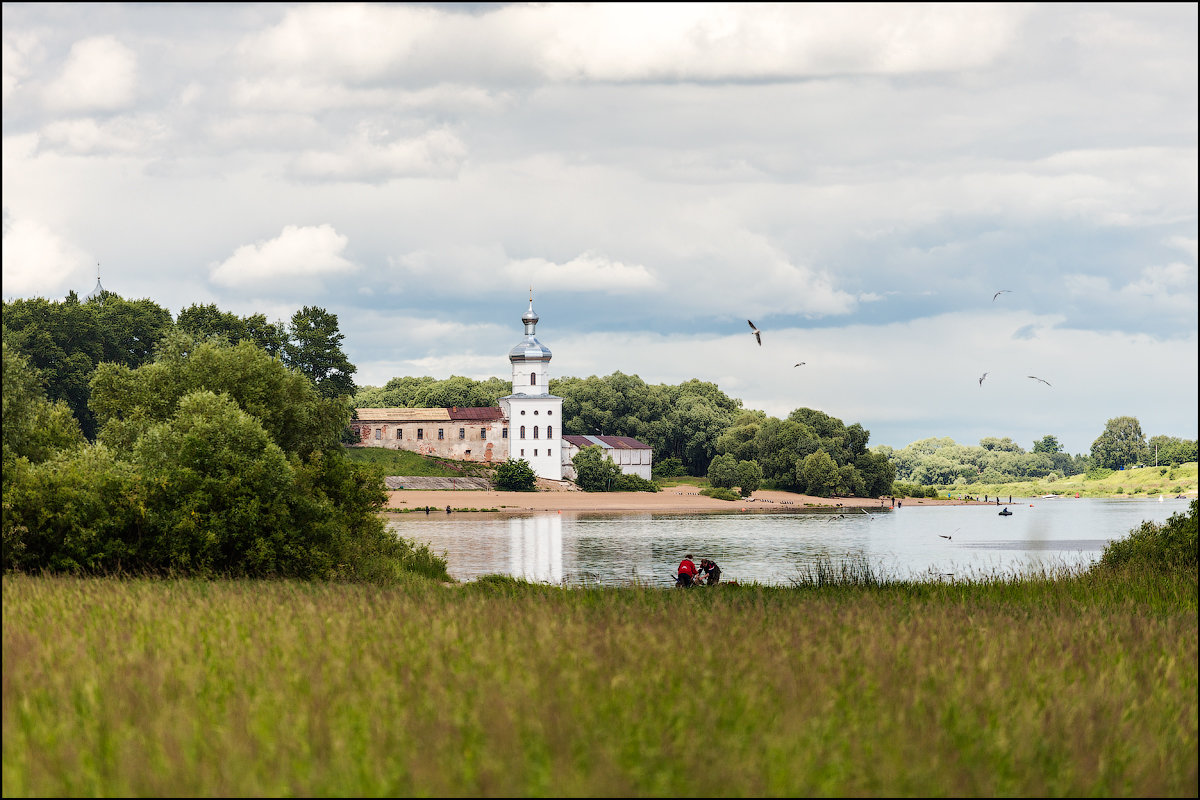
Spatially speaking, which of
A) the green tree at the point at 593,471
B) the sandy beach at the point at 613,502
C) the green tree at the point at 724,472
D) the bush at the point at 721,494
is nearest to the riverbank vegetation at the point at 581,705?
the sandy beach at the point at 613,502

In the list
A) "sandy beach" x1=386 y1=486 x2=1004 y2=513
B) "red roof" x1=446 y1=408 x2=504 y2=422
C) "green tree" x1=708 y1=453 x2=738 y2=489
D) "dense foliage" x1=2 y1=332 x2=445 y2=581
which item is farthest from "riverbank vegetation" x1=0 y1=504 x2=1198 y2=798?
"red roof" x1=446 y1=408 x2=504 y2=422

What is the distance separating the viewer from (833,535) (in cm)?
7588

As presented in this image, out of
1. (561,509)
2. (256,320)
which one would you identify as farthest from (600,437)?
(256,320)

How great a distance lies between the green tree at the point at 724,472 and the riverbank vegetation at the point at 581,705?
12807cm

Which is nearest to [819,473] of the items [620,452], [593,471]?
[620,452]

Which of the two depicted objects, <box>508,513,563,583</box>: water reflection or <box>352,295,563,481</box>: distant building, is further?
<box>352,295,563,481</box>: distant building

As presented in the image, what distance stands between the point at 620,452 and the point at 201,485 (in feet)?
423

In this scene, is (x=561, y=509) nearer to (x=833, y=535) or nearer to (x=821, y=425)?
(x=833, y=535)

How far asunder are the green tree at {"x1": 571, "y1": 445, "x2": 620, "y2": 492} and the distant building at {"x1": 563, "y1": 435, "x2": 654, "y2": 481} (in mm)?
4468

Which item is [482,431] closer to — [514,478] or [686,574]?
[514,478]

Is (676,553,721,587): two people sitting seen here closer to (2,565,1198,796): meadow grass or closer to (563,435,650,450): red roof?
(2,565,1198,796): meadow grass

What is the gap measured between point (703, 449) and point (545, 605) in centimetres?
15262

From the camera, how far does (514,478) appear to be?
421ft

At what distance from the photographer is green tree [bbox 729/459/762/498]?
5399 inches
